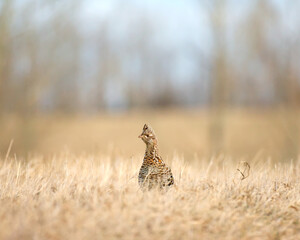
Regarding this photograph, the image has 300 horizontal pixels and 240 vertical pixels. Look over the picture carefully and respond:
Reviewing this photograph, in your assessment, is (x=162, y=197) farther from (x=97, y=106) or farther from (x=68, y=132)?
(x=97, y=106)

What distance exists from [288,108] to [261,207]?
390 inches

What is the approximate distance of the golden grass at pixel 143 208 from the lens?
11.0 ft

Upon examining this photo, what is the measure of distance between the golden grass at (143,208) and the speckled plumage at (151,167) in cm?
15

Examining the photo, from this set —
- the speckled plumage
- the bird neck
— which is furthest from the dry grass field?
the bird neck

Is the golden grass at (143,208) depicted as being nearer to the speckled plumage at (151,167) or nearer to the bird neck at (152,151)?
the speckled plumage at (151,167)

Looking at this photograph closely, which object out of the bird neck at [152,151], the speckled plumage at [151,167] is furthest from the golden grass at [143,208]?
the bird neck at [152,151]

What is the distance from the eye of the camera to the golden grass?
3.36 m

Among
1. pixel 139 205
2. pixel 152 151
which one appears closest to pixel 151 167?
pixel 152 151

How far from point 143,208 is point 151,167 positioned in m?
0.73

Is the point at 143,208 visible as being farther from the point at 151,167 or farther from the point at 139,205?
the point at 151,167

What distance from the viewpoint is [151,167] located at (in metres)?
4.30

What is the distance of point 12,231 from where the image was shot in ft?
10.5

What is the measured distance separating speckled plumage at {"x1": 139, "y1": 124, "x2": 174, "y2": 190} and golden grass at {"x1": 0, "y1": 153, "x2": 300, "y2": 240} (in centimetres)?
15

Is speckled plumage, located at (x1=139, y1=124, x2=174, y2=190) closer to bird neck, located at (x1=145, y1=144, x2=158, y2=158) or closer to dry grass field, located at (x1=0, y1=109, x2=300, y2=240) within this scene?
bird neck, located at (x1=145, y1=144, x2=158, y2=158)
